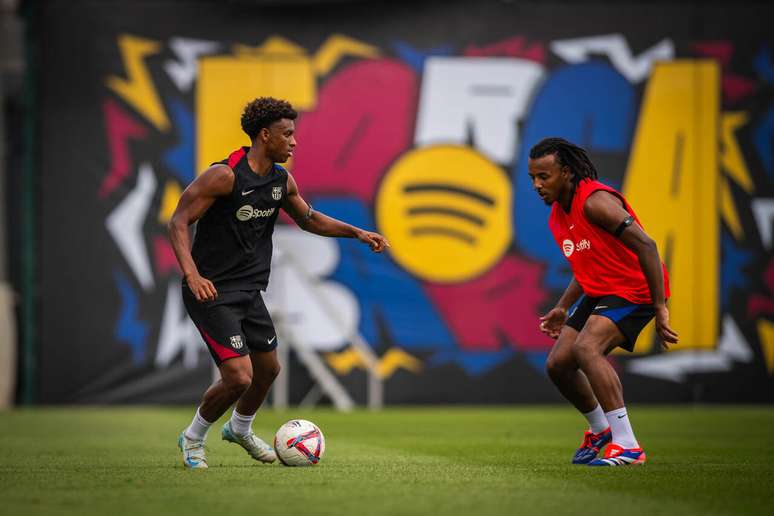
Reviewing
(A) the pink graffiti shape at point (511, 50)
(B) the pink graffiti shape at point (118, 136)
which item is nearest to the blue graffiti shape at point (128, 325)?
(B) the pink graffiti shape at point (118, 136)

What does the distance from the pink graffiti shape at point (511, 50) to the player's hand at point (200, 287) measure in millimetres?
10632

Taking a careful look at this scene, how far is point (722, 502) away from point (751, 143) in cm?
1231

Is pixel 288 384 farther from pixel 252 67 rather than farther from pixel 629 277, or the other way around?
pixel 629 277

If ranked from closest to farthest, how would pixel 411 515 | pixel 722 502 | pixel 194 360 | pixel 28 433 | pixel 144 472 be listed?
pixel 411 515 < pixel 722 502 < pixel 144 472 < pixel 28 433 < pixel 194 360

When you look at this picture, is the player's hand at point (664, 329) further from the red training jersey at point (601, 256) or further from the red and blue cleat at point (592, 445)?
the red and blue cleat at point (592, 445)

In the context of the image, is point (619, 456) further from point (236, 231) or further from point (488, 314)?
point (488, 314)

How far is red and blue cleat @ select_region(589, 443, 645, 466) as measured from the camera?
7645 mm

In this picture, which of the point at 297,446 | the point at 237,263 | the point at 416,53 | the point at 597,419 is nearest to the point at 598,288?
the point at 597,419

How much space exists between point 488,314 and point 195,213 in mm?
9975

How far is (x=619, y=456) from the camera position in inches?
303

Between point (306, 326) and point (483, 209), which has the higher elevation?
point (483, 209)

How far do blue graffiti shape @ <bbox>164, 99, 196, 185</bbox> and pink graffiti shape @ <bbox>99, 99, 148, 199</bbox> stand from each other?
1.54 ft

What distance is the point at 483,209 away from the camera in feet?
56.0

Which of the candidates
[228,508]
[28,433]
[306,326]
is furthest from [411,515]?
[306,326]
